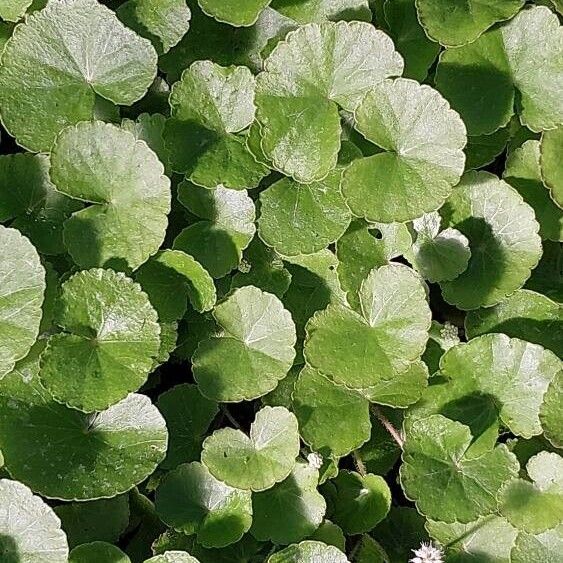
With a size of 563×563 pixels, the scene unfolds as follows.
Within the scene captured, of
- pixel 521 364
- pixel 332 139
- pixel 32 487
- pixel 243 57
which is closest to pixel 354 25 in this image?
pixel 332 139

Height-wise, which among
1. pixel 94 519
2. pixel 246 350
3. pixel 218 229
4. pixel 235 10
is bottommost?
pixel 94 519

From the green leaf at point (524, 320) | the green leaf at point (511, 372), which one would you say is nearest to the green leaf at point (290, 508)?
the green leaf at point (511, 372)

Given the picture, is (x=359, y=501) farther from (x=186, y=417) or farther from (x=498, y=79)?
(x=498, y=79)

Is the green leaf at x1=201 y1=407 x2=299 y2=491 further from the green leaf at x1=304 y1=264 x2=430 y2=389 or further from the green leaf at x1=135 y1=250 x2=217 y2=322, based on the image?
the green leaf at x1=135 y1=250 x2=217 y2=322

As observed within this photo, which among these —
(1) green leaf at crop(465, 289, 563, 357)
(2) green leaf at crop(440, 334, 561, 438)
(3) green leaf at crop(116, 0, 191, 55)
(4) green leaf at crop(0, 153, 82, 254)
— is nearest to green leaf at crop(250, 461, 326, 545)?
(2) green leaf at crop(440, 334, 561, 438)

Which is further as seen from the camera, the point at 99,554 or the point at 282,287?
the point at 282,287

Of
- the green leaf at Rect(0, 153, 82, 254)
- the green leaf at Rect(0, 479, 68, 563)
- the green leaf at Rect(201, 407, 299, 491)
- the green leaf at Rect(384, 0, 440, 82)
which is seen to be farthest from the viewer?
the green leaf at Rect(384, 0, 440, 82)

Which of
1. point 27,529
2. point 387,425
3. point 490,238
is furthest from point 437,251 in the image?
point 27,529

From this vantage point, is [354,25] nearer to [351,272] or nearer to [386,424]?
[351,272]
